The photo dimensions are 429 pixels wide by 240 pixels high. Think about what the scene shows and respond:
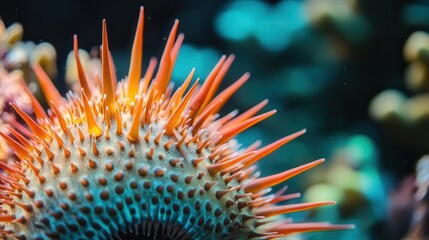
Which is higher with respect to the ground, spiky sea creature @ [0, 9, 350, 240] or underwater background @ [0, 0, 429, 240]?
underwater background @ [0, 0, 429, 240]

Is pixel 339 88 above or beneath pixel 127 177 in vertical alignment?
above

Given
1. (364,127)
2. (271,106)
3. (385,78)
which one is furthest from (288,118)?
(385,78)

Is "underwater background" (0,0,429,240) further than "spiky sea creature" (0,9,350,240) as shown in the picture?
Yes

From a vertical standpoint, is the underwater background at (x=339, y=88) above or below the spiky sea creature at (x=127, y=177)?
above

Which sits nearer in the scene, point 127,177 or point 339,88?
point 127,177

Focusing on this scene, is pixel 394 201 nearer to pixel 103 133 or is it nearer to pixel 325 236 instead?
pixel 325 236
